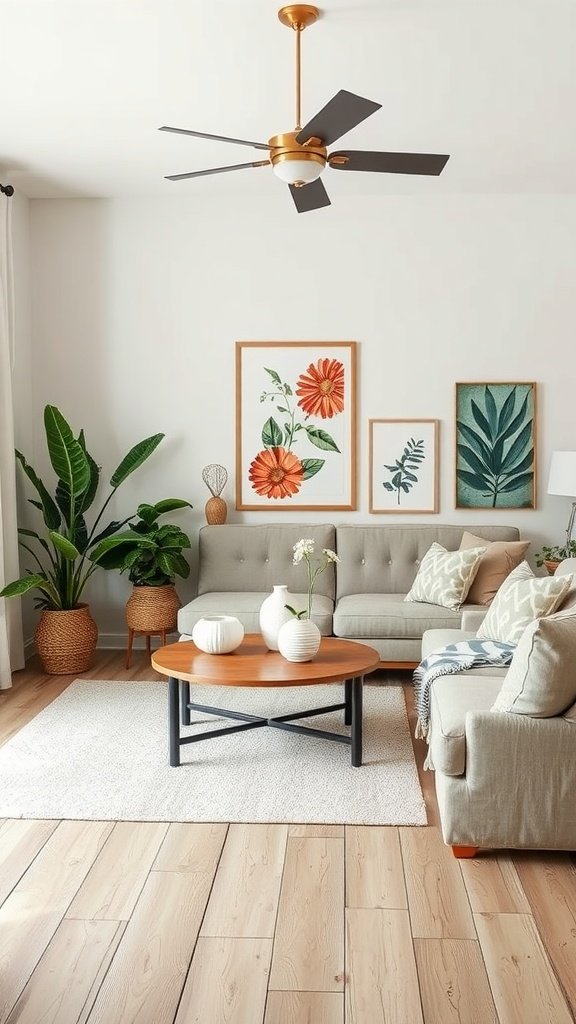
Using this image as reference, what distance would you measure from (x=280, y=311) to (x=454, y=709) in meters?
3.39

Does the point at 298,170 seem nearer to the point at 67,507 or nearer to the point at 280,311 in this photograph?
the point at 280,311

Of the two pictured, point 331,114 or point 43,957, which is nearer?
point 43,957

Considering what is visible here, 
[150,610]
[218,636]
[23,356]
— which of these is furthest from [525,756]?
[23,356]

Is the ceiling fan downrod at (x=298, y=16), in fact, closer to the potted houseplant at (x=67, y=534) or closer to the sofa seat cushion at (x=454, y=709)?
the sofa seat cushion at (x=454, y=709)

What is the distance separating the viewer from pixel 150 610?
547cm

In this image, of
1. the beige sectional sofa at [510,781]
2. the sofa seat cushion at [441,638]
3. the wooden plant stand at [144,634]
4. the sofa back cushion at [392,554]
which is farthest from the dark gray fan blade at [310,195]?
the wooden plant stand at [144,634]

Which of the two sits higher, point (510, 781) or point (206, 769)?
point (510, 781)

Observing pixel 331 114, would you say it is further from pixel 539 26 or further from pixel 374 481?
pixel 374 481

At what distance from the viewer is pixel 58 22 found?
11.2ft

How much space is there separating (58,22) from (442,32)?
4.71 ft

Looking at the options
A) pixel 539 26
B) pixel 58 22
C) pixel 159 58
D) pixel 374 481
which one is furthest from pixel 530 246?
pixel 58 22

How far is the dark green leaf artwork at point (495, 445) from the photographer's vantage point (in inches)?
226

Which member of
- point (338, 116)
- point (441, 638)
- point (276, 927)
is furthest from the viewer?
point (441, 638)

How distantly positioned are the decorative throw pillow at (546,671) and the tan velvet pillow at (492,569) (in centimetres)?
224
